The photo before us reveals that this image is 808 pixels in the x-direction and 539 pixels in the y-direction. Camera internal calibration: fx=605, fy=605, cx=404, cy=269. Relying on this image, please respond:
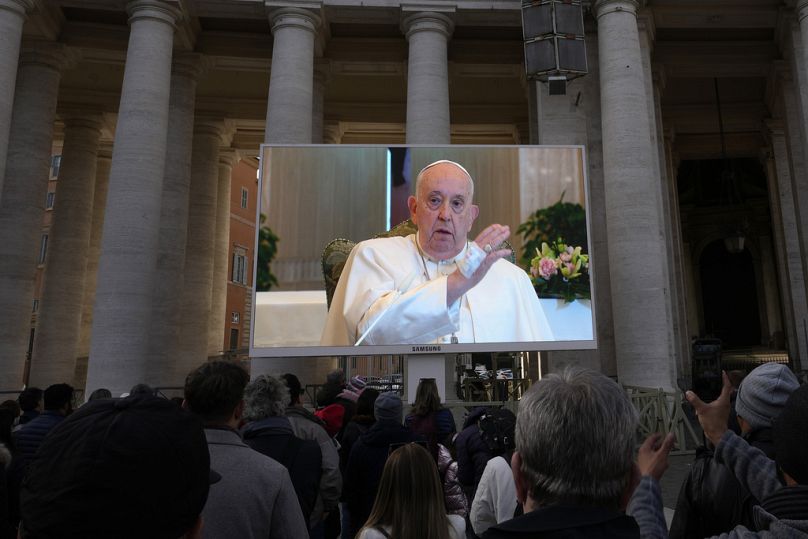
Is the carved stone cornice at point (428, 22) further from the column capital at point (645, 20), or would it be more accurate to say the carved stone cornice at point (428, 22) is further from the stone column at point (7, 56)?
the stone column at point (7, 56)

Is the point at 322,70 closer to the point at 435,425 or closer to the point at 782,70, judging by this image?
the point at 782,70

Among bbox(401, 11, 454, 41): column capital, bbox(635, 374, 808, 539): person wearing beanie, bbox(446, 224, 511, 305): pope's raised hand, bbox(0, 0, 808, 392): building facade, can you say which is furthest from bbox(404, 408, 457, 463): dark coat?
bbox(401, 11, 454, 41): column capital

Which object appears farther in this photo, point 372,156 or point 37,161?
point 37,161

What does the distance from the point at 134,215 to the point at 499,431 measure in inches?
507

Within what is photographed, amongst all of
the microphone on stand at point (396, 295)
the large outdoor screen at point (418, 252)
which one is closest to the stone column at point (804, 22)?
the large outdoor screen at point (418, 252)

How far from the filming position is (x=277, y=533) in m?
2.45

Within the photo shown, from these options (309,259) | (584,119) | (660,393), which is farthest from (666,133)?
(309,259)

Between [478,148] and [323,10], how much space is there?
267 inches

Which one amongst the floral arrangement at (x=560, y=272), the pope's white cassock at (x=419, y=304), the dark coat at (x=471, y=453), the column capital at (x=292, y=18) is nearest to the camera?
the dark coat at (x=471, y=453)

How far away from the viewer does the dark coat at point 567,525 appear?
1.46 m

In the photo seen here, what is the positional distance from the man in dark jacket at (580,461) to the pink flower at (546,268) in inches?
440

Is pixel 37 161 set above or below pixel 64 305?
above

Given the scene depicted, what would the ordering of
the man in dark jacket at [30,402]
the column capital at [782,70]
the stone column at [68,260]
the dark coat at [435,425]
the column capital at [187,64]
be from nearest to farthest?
the dark coat at [435,425] < the man in dark jacket at [30,402] < the column capital at [187,64] < the column capital at [782,70] < the stone column at [68,260]

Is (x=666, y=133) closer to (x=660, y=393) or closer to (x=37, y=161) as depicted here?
(x=660, y=393)
